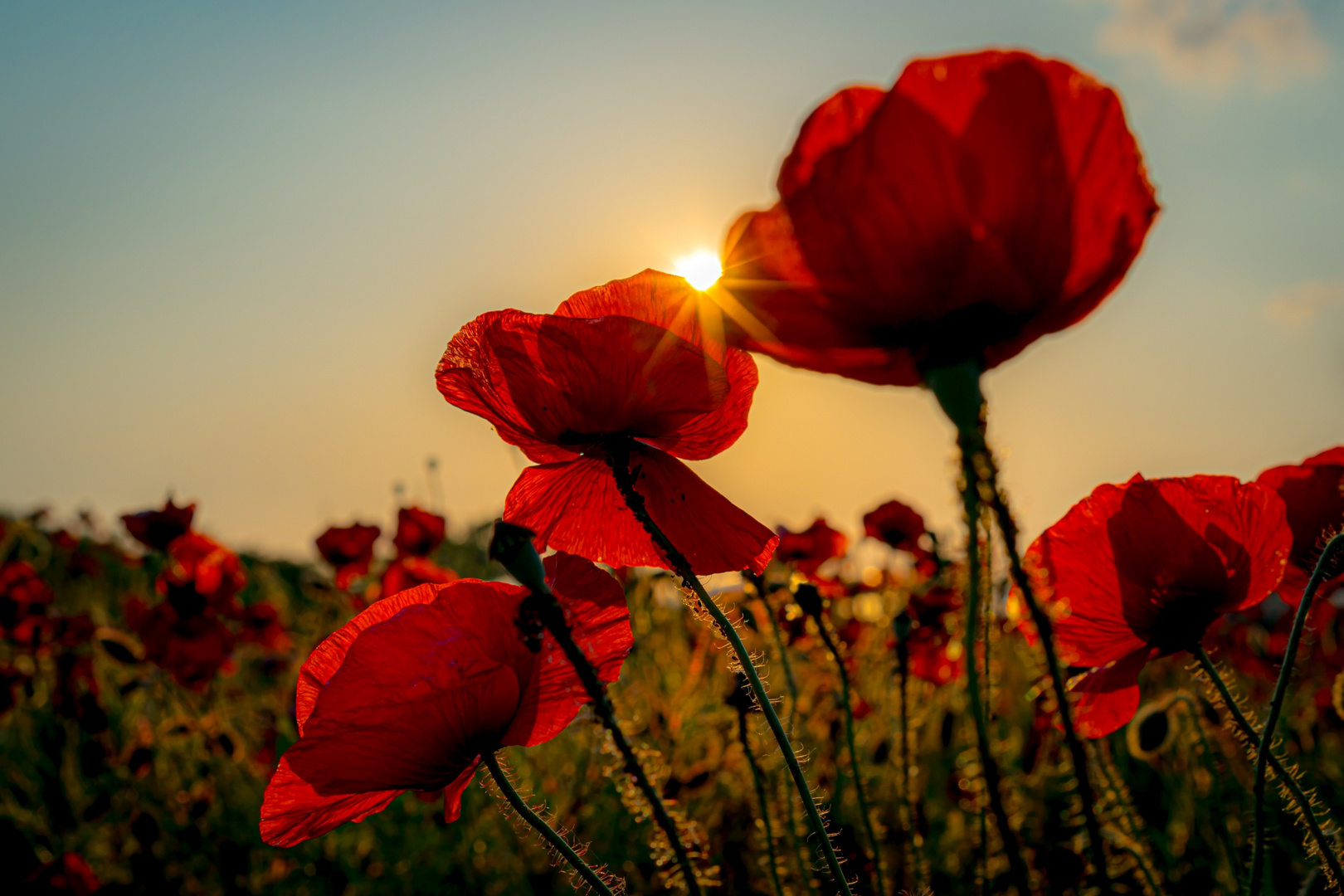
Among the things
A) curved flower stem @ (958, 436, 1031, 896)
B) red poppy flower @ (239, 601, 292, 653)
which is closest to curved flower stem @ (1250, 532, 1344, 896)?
curved flower stem @ (958, 436, 1031, 896)

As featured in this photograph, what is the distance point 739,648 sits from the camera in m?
0.59

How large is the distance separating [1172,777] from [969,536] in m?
2.85

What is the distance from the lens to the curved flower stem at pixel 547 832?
0.62 meters

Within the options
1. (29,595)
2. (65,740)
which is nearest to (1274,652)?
(29,595)

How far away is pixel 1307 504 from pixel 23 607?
3478 mm

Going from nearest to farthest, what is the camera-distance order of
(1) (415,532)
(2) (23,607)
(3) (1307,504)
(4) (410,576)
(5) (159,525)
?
(3) (1307,504) → (4) (410,576) → (5) (159,525) → (2) (23,607) → (1) (415,532)

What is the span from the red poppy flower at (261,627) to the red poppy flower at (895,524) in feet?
7.16

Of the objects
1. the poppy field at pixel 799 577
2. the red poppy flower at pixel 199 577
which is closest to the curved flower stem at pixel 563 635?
the poppy field at pixel 799 577

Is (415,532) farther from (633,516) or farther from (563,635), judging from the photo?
(563,635)

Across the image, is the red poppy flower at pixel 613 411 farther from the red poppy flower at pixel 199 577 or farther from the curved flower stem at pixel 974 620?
the red poppy flower at pixel 199 577

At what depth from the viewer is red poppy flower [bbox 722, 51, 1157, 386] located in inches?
20.4

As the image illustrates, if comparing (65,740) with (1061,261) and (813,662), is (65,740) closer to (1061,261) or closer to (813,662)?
(813,662)

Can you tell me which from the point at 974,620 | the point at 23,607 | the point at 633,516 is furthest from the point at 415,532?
the point at 974,620

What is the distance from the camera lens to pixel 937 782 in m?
3.02
